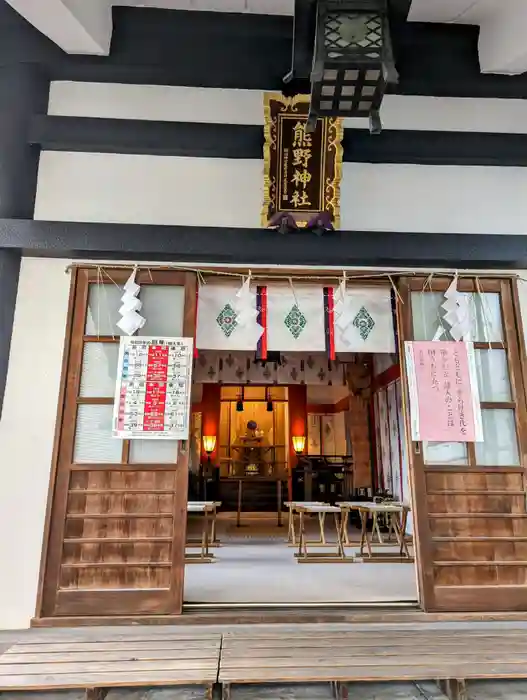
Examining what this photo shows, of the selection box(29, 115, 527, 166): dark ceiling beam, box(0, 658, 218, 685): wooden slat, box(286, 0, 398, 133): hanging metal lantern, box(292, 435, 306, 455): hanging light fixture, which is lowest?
box(0, 658, 218, 685): wooden slat

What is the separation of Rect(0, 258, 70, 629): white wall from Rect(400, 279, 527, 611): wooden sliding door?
8.80ft

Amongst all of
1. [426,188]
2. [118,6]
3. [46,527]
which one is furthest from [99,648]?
[118,6]

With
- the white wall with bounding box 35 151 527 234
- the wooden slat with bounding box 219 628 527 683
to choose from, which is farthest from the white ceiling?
the wooden slat with bounding box 219 628 527 683

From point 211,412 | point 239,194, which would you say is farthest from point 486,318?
point 211,412

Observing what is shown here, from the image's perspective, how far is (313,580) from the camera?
4.52 meters

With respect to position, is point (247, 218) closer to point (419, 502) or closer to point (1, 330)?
point (1, 330)

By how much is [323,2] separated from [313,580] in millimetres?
4364

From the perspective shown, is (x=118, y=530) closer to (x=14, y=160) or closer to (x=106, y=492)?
(x=106, y=492)

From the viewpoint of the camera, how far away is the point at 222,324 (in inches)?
154

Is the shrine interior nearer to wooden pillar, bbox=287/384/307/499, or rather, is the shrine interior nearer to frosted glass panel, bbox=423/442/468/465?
wooden pillar, bbox=287/384/307/499

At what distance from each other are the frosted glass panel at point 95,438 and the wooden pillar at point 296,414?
840 centimetres

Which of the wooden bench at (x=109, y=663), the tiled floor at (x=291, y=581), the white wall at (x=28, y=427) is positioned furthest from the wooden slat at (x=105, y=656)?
the tiled floor at (x=291, y=581)

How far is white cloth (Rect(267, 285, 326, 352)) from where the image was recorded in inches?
154

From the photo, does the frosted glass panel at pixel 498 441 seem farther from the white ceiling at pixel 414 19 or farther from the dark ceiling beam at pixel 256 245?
the white ceiling at pixel 414 19
